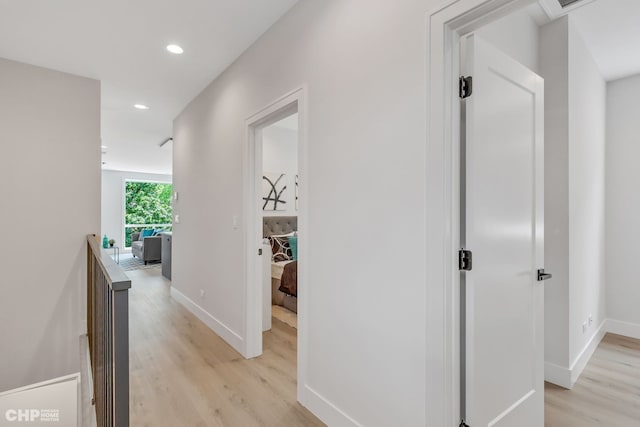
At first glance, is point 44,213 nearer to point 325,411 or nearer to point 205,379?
point 205,379

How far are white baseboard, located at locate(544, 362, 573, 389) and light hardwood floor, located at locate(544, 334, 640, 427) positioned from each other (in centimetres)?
4

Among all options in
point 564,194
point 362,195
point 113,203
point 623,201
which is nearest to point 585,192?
point 564,194

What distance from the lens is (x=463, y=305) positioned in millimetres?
1370

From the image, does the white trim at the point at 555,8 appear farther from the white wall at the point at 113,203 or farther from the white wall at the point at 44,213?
the white wall at the point at 113,203

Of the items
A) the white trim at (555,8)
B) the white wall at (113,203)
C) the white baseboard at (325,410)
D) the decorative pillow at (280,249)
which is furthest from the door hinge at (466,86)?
the white wall at (113,203)

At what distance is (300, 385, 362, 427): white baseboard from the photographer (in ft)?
5.80

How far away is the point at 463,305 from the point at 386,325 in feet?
1.25

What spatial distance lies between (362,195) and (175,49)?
229cm

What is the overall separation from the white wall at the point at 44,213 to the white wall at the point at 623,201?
5.57 metres

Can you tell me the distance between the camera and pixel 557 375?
7.73 ft

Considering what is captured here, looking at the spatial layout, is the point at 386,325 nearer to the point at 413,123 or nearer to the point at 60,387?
the point at 413,123

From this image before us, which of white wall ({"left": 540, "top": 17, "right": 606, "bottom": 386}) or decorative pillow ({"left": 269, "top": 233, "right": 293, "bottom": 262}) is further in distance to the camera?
decorative pillow ({"left": 269, "top": 233, "right": 293, "bottom": 262})

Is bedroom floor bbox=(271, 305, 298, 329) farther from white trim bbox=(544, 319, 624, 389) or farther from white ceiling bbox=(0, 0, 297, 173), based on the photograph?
white ceiling bbox=(0, 0, 297, 173)

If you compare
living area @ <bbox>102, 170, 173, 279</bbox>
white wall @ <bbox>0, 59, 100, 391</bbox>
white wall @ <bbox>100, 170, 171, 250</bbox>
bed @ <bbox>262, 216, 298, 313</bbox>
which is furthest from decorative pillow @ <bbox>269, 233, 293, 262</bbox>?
white wall @ <bbox>100, 170, 171, 250</bbox>
